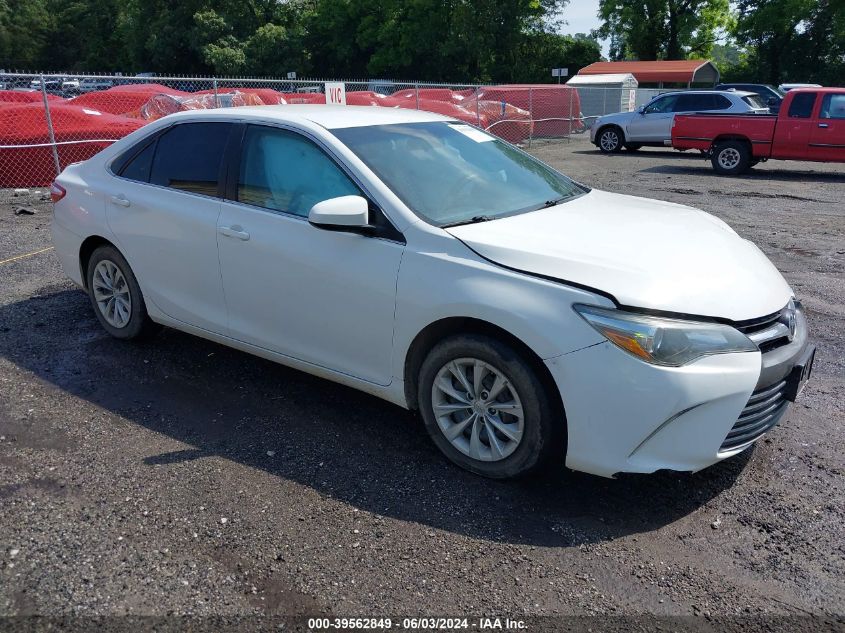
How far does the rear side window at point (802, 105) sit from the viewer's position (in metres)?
14.8

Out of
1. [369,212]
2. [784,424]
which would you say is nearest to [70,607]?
[369,212]

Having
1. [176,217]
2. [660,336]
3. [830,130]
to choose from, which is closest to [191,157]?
[176,217]

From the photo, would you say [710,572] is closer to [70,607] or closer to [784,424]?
[784,424]

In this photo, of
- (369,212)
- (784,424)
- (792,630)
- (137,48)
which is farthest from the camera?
(137,48)

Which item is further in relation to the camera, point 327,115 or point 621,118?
point 621,118

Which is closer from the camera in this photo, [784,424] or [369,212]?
[369,212]

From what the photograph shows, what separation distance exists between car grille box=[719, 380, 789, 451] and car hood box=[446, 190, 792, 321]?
0.34m

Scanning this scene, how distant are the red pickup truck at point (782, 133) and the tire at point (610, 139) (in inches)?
170

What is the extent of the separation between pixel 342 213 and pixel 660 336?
5.14ft

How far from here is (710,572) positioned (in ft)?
9.57

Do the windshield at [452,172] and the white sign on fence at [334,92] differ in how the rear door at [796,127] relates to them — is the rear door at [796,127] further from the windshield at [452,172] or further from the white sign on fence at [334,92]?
the windshield at [452,172]

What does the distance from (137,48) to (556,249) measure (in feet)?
223

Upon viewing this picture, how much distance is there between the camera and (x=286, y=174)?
4.21 m

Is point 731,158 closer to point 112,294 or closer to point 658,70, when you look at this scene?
point 112,294
